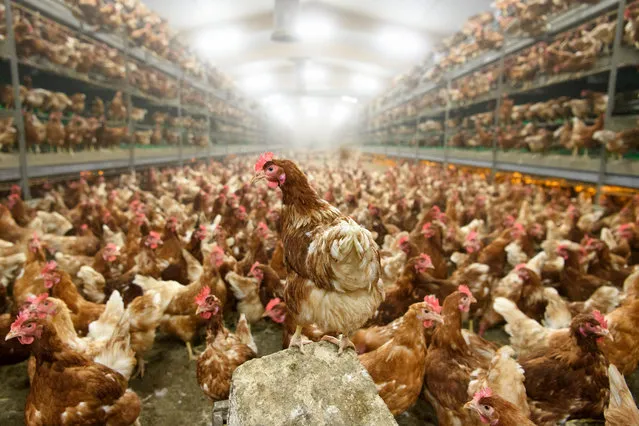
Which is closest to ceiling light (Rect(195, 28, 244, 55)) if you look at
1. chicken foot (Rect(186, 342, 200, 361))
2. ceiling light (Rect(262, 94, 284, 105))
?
ceiling light (Rect(262, 94, 284, 105))

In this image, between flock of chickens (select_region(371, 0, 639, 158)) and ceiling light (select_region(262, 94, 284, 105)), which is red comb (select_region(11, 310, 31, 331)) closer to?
flock of chickens (select_region(371, 0, 639, 158))

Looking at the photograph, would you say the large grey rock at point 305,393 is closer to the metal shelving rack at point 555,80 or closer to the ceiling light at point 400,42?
the metal shelving rack at point 555,80

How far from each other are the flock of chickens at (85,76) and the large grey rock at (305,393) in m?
6.16

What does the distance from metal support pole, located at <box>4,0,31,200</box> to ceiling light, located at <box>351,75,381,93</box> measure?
2741 centimetres

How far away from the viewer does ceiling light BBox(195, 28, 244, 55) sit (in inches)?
712

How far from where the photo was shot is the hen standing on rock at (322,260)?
1383 mm

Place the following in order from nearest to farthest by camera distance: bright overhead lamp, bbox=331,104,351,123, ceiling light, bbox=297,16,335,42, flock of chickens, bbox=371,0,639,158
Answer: flock of chickens, bbox=371,0,639,158, ceiling light, bbox=297,16,335,42, bright overhead lamp, bbox=331,104,351,123

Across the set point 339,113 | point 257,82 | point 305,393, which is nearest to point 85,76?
point 305,393

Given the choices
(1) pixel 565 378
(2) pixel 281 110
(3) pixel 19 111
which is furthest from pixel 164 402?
(2) pixel 281 110

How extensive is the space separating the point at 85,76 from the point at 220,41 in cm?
1337

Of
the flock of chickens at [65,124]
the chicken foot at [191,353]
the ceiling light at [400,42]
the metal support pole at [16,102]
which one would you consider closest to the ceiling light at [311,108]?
the ceiling light at [400,42]

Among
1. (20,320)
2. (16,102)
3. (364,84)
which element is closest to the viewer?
(20,320)

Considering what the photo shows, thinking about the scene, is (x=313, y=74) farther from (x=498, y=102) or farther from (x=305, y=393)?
(x=305, y=393)

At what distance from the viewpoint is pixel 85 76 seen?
7.37 meters
